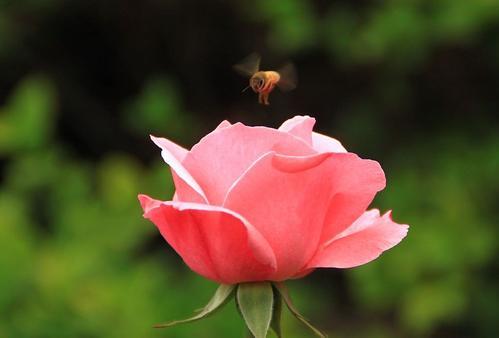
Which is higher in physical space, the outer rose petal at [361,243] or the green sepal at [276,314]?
the outer rose petal at [361,243]

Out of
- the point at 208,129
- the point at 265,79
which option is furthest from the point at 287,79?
the point at 208,129

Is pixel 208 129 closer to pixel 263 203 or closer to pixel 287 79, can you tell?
pixel 287 79

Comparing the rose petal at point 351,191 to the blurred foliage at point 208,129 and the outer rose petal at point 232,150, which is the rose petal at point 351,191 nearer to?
the outer rose petal at point 232,150

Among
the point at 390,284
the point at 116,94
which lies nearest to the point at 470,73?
the point at 390,284

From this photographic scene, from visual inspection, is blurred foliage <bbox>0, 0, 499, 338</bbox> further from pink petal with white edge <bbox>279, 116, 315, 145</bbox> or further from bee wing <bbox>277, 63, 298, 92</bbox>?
pink petal with white edge <bbox>279, 116, 315, 145</bbox>

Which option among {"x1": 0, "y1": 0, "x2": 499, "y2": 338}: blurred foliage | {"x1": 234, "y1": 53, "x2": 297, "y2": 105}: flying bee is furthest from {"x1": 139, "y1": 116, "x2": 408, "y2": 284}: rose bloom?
{"x1": 0, "y1": 0, "x2": 499, "y2": 338}: blurred foliage

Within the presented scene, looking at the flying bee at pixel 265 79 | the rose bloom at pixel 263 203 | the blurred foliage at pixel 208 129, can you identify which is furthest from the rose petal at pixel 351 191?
the blurred foliage at pixel 208 129

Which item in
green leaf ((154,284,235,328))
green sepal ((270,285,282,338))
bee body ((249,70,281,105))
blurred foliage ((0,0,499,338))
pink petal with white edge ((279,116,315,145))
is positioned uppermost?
pink petal with white edge ((279,116,315,145))
